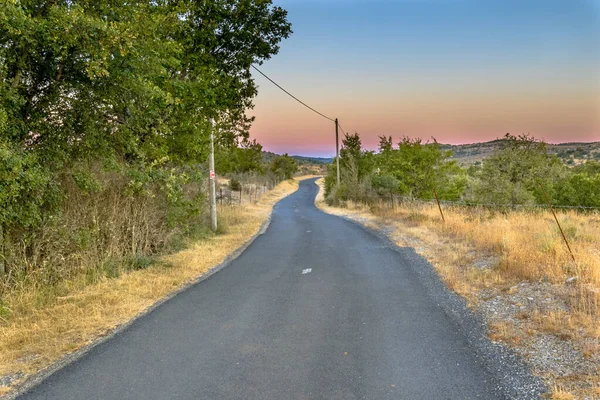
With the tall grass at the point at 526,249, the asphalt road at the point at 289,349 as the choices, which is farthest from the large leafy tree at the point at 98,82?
the tall grass at the point at 526,249

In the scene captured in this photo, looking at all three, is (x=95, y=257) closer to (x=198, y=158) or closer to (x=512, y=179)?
(x=198, y=158)

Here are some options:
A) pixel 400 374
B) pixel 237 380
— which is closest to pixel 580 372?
pixel 400 374

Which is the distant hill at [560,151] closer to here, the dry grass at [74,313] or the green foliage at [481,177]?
the green foliage at [481,177]

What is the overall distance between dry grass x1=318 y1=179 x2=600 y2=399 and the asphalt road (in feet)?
2.63

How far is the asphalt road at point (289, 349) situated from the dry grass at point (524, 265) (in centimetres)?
80

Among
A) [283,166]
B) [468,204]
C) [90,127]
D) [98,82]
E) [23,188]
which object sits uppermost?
[283,166]

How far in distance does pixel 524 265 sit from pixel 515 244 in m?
1.70

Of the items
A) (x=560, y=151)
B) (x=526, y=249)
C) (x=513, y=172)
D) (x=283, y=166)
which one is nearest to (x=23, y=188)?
(x=526, y=249)

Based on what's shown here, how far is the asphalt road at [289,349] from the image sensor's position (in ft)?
11.9

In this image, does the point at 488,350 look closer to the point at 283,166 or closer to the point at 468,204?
the point at 468,204

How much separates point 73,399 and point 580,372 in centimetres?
507

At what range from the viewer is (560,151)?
83.7 metres

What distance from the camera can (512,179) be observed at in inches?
747

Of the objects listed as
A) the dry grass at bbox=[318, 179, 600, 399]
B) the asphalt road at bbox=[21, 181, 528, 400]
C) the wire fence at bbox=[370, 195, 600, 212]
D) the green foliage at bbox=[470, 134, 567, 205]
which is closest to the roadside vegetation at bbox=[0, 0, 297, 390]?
the asphalt road at bbox=[21, 181, 528, 400]
